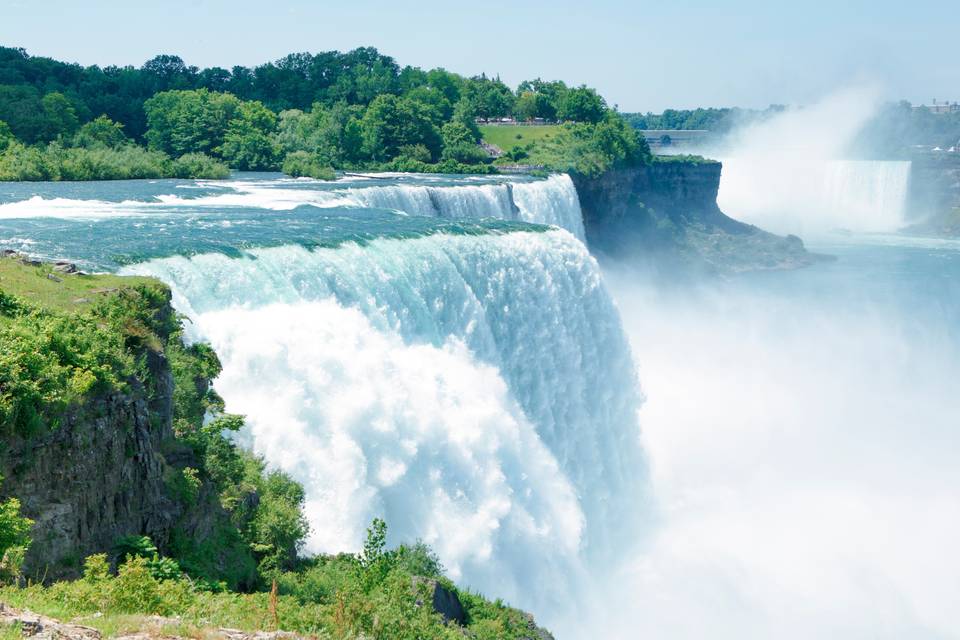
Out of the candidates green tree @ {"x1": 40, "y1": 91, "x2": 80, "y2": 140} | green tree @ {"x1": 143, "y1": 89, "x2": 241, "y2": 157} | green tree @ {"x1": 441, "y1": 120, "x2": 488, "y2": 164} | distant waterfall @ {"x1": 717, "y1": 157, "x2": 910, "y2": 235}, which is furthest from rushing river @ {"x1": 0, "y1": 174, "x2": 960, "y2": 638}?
distant waterfall @ {"x1": 717, "y1": 157, "x2": 910, "y2": 235}

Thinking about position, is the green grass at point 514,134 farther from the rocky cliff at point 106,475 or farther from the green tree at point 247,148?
the rocky cliff at point 106,475

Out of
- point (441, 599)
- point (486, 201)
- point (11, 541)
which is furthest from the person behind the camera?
point (486, 201)

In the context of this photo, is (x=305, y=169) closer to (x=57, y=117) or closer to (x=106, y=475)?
(x=57, y=117)

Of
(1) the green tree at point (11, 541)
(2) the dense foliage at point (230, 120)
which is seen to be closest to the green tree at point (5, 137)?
(2) the dense foliage at point (230, 120)

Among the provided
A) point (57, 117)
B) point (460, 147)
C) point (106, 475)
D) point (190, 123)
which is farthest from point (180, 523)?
point (460, 147)

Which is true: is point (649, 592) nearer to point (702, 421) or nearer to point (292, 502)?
point (292, 502)

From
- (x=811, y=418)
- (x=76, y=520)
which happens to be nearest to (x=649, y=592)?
(x=76, y=520)
